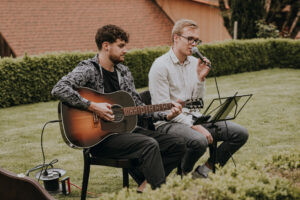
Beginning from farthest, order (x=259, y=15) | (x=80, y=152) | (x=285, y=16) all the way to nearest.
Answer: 1. (x=285, y=16)
2. (x=259, y=15)
3. (x=80, y=152)

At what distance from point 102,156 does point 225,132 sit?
161 centimetres

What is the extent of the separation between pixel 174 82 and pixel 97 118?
3.92ft

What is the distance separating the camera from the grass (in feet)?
16.8

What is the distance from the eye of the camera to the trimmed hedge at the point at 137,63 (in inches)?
410

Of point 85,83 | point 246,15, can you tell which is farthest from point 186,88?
point 246,15

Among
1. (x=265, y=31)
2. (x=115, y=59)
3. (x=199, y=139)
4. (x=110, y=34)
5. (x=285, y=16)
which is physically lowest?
(x=265, y=31)

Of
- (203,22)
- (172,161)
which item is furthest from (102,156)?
(203,22)

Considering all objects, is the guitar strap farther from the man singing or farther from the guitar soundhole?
the guitar soundhole

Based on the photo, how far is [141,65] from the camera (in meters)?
Answer: 13.3

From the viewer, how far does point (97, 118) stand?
3666mm

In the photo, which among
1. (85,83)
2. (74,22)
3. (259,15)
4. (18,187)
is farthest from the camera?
(259,15)

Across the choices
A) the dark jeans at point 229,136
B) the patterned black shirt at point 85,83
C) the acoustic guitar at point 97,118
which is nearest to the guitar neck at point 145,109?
the acoustic guitar at point 97,118

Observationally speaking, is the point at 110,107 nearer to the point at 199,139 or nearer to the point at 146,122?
the point at 146,122

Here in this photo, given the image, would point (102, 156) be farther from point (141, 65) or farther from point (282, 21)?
point (282, 21)
